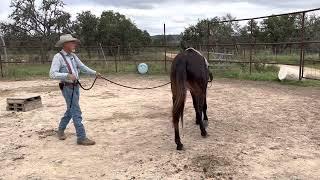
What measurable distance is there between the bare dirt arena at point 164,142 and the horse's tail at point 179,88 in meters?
0.52

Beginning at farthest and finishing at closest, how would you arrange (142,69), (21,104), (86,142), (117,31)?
1. (117,31)
2. (142,69)
3. (21,104)
4. (86,142)

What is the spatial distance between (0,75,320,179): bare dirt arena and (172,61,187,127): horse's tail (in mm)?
525

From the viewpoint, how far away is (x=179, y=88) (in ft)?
16.0

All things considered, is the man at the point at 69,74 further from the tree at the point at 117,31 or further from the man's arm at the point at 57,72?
the tree at the point at 117,31

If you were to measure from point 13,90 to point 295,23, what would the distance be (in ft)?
53.4

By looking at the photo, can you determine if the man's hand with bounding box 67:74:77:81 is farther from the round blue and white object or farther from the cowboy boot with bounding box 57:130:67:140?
the round blue and white object

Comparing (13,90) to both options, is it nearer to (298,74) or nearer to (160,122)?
(160,122)

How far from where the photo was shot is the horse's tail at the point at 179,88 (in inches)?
189

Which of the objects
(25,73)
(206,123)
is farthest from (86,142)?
(25,73)

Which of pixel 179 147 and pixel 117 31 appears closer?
pixel 179 147

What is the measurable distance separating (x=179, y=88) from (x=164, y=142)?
0.86 metres

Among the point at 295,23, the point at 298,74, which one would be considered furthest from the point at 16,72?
the point at 295,23

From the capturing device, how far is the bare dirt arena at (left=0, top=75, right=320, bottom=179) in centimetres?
421

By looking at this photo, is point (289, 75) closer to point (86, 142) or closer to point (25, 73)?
point (86, 142)
